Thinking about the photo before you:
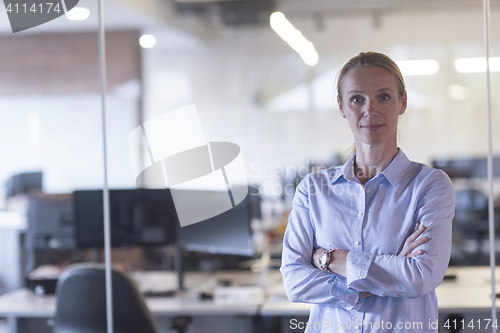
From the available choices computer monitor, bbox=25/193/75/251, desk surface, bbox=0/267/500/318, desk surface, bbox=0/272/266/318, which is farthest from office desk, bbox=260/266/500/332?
computer monitor, bbox=25/193/75/251

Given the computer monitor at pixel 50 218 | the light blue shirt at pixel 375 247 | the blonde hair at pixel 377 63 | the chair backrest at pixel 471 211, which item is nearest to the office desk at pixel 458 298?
the chair backrest at pixel 471 211

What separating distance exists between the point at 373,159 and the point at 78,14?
1786 millimetres

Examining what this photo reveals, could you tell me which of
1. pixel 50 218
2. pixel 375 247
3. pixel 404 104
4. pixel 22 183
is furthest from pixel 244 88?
pixel 375 247

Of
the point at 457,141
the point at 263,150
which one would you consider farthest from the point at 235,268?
the point at 457,141

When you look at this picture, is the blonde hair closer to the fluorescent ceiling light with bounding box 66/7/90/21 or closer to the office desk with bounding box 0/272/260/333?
the office desk with bounding box 0/272/260/333

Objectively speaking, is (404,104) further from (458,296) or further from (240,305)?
(240,305)

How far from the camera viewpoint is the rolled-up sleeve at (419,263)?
1.34 m

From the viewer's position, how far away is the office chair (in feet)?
7.29

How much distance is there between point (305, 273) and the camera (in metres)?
1.49

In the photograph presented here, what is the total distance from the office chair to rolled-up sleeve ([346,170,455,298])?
3.96ft

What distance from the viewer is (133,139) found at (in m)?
2.32

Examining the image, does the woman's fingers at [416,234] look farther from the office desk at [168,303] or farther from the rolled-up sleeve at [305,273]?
the office desk at [168,303]

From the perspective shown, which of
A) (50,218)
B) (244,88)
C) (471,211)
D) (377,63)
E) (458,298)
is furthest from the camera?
(244,88)

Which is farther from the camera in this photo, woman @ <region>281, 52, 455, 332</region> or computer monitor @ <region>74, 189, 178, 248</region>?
computer monitor @ <region>74, 189, 178, 248</region>
